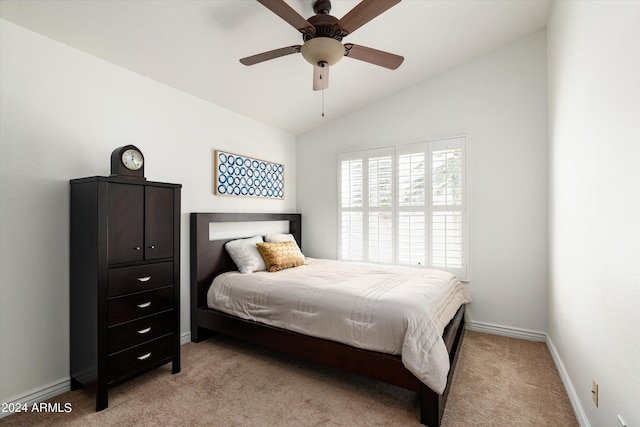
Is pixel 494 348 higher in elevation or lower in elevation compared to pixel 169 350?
lower

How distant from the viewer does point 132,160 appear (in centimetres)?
232

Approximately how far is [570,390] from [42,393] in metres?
3.65

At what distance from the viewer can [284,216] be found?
171 inches

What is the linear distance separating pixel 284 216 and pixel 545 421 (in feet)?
10.9

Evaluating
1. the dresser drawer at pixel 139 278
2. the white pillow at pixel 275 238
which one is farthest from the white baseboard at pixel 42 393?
the white pillow at pixel 275 238

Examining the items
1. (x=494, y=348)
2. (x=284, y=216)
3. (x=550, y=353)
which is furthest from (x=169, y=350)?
(x=550, y=353)

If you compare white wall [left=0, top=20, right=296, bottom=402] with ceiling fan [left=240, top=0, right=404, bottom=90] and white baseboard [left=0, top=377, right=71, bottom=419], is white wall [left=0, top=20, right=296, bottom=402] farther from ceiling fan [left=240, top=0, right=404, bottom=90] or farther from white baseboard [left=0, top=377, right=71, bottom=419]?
ceiling fan [left=240, top=0, right=404, bottom=90]

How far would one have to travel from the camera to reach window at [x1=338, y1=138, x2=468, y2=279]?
3.50 metres

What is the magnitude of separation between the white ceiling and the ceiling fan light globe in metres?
0.50

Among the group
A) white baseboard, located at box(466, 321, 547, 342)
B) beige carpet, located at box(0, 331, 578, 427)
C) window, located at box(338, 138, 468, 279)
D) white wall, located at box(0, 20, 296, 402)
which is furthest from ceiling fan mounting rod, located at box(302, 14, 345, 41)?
white baseboard, located at box(466, 321, 547, 342)

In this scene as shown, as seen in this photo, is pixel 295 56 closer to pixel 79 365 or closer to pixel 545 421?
pixel 79 365

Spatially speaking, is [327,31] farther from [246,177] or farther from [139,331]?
[139,331]

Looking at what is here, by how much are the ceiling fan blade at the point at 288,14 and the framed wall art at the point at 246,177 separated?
1.87 m

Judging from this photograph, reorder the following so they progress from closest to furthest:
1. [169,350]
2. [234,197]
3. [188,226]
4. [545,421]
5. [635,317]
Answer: [635,317], [545,421], [169,350], [188,226], [234,197]
